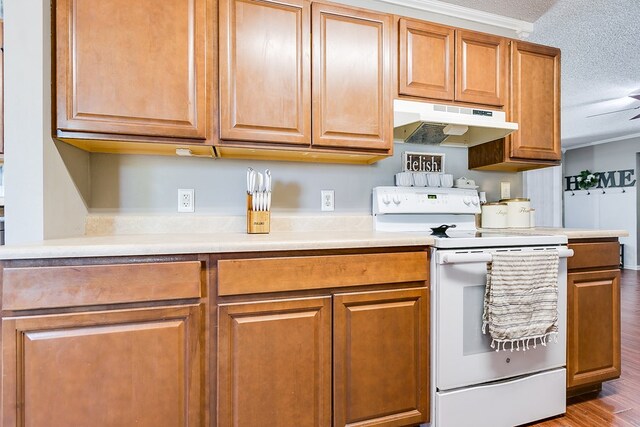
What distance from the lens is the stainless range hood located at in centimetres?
183

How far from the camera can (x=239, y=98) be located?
1596mm

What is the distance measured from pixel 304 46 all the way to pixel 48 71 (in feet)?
3.53

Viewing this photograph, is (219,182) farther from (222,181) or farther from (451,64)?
(451,64)

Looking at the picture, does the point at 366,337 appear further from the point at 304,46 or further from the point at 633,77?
the point at 633,77

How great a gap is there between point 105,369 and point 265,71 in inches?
53.5

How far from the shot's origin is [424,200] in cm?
209

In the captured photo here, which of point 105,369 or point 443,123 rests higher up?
point 443,123

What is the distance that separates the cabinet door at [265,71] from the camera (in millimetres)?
1579

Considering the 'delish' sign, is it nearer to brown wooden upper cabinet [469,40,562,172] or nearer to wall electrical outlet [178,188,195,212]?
brown wooden upper cabinet [469,40,562,172]

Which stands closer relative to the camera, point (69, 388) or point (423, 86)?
point (69, 388)

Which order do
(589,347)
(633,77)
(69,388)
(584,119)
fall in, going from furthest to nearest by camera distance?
(584,119) < (633,77) < (589,347) < (69,388)

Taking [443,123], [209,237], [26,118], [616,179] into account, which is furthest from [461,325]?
[616,179]

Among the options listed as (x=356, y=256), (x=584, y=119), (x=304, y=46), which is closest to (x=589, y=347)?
(x=356, y=256)

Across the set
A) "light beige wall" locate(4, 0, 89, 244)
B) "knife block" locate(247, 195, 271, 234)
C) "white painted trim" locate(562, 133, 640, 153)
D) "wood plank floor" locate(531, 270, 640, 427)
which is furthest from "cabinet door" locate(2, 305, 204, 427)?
"white painted trim" locate(562, 133, 640, 153)
